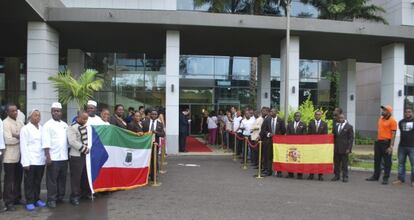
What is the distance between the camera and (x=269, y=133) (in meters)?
13.8

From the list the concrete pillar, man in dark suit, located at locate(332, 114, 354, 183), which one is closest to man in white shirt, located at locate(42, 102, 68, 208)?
man in dark suit, located at locate(332, 114, 354, 183)

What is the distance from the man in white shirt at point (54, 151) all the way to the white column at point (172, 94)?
9.60 meters

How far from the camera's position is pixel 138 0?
21.3m

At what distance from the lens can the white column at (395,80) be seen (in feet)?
68.7

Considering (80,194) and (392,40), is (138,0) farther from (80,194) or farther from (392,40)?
(80,194)

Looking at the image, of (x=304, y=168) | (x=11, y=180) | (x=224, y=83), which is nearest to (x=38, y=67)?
(x=11, y=180)

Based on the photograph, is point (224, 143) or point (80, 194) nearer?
point (80, 194)

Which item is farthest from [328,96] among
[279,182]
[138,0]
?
[279,182]

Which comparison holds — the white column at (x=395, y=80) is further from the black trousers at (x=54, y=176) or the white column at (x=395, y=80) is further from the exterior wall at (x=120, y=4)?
the black trousers at (x=54, y=176)

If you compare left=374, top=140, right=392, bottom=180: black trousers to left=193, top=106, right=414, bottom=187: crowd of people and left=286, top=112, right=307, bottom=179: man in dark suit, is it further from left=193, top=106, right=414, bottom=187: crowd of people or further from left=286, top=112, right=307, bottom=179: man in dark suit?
left=286, top=112, right=307, bottom=179: man in dark suit

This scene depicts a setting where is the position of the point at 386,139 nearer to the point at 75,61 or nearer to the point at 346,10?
the point at 75,61

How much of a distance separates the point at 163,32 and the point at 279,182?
948 centimetres

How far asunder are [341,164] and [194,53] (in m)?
13.6

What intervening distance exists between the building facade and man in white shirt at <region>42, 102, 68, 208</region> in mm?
7258
